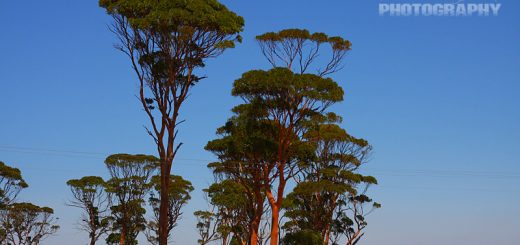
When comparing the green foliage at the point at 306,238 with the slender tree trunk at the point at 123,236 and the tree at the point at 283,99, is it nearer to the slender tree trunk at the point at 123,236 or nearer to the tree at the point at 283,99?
the tree at the point at 283,99

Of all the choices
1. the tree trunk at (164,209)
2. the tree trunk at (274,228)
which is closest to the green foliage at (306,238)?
the tree trunk at (274,228)

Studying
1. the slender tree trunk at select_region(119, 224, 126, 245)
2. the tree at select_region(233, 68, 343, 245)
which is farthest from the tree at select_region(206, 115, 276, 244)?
the slender tree trunk at select_region(119, 224, 126, 245)

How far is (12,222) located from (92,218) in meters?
10.1

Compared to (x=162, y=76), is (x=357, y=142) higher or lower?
higher

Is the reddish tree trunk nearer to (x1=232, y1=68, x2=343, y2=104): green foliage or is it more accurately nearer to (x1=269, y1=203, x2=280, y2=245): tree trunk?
(x1=269, y1=203, x2=280, y2=245): tree trunk

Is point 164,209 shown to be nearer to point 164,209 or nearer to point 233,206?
point 164,209

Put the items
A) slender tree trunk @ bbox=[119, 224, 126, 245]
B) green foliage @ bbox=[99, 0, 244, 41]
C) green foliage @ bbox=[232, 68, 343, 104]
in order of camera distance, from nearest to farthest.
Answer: green foliage @ bbox=[99, 0, 244, 41], green foliage @ bbox=[232, 68, 343, 104], slender tree trunk @ bbox=[119, 224, 126, 245]

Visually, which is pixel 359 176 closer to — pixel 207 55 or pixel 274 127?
pixel 274 127

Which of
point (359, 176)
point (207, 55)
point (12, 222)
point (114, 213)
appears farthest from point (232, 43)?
point (12, 222)

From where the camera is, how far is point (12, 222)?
63000 millimetres

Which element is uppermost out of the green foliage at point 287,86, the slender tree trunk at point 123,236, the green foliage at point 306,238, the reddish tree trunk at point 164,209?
the green foliage at point 287,86

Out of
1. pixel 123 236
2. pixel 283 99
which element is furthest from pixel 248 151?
pixel 123 236

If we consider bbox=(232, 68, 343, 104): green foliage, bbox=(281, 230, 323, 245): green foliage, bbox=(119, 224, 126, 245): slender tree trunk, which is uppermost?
bbox=(232, 68, 343, 104): green foliage

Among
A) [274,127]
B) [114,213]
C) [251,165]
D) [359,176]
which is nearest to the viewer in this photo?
[274,127]
